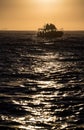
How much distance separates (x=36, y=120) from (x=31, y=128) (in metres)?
2.24

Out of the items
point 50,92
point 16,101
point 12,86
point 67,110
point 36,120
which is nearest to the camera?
point 36,120

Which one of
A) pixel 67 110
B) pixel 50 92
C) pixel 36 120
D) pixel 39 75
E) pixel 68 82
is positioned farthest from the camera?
pixel 39 75

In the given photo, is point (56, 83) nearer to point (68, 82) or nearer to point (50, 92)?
point (68, 82)

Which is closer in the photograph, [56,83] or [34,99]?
[34,99]

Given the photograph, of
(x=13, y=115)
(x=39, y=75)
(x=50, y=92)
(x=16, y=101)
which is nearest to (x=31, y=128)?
(x=13, y=115)

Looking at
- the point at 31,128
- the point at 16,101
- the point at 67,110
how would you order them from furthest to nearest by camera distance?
the point at 16,101
the point at 67,110
the point at 31,128

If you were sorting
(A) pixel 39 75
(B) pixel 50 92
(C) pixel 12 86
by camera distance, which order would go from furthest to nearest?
(A) pixel 39 75 < (C) pixel 12 86 < (B) pixel 50 92

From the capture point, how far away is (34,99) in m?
40.2

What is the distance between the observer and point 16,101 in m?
39.5

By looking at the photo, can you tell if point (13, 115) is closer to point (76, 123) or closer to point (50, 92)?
point (76, 123)

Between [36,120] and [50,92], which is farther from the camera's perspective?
[50,92]

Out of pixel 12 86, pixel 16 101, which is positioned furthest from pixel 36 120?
pixel 12 86

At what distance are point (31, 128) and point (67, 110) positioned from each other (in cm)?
631

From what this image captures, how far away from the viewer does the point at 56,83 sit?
50.8 metres
